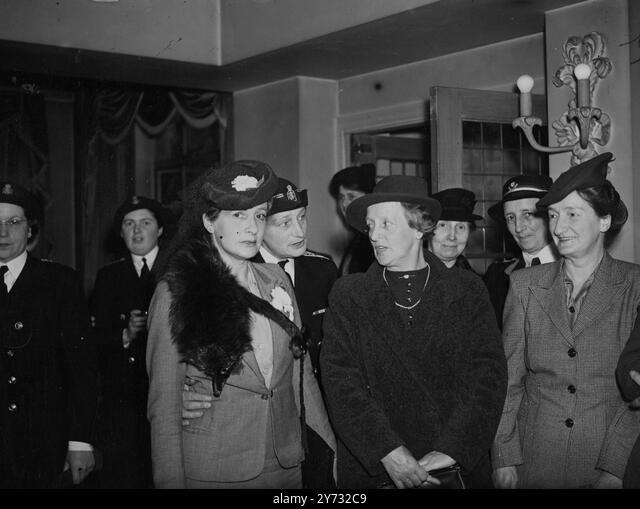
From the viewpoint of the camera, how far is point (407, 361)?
2.62 m

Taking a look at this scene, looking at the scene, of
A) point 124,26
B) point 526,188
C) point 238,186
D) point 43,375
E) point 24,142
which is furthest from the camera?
point 24,142

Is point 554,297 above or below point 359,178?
below

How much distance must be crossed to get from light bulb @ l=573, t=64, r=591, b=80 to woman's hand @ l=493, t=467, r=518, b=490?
2283 mm

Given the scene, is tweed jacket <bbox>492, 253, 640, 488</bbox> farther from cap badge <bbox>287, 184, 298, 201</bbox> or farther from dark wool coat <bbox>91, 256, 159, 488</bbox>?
dark wool coat <bbox>91, 256, 159, 488</bbox>

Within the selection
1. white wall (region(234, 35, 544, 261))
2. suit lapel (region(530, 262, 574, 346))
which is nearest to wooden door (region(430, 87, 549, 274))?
Answer: white wall (region(234, 35, 544, 261))

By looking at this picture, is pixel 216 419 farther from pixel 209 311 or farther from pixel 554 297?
pixel 554 297

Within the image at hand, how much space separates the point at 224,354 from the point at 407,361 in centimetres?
64

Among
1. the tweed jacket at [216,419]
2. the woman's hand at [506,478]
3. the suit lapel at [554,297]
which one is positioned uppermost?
the suit lapel at [554,297]

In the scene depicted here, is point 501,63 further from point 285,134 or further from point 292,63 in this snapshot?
point 285,134

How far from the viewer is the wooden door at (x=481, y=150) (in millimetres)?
4379

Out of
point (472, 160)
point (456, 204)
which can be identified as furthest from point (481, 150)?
point (456, 204)

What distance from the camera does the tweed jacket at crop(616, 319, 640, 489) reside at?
2412 mm

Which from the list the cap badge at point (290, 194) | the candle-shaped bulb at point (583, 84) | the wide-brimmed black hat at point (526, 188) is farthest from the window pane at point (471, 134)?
the cap badge at point (290, 194)

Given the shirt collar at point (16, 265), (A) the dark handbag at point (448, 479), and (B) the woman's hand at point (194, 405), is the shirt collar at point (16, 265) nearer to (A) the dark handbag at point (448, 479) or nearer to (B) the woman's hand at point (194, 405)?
(B) the woman's hand at point (194, 405)
